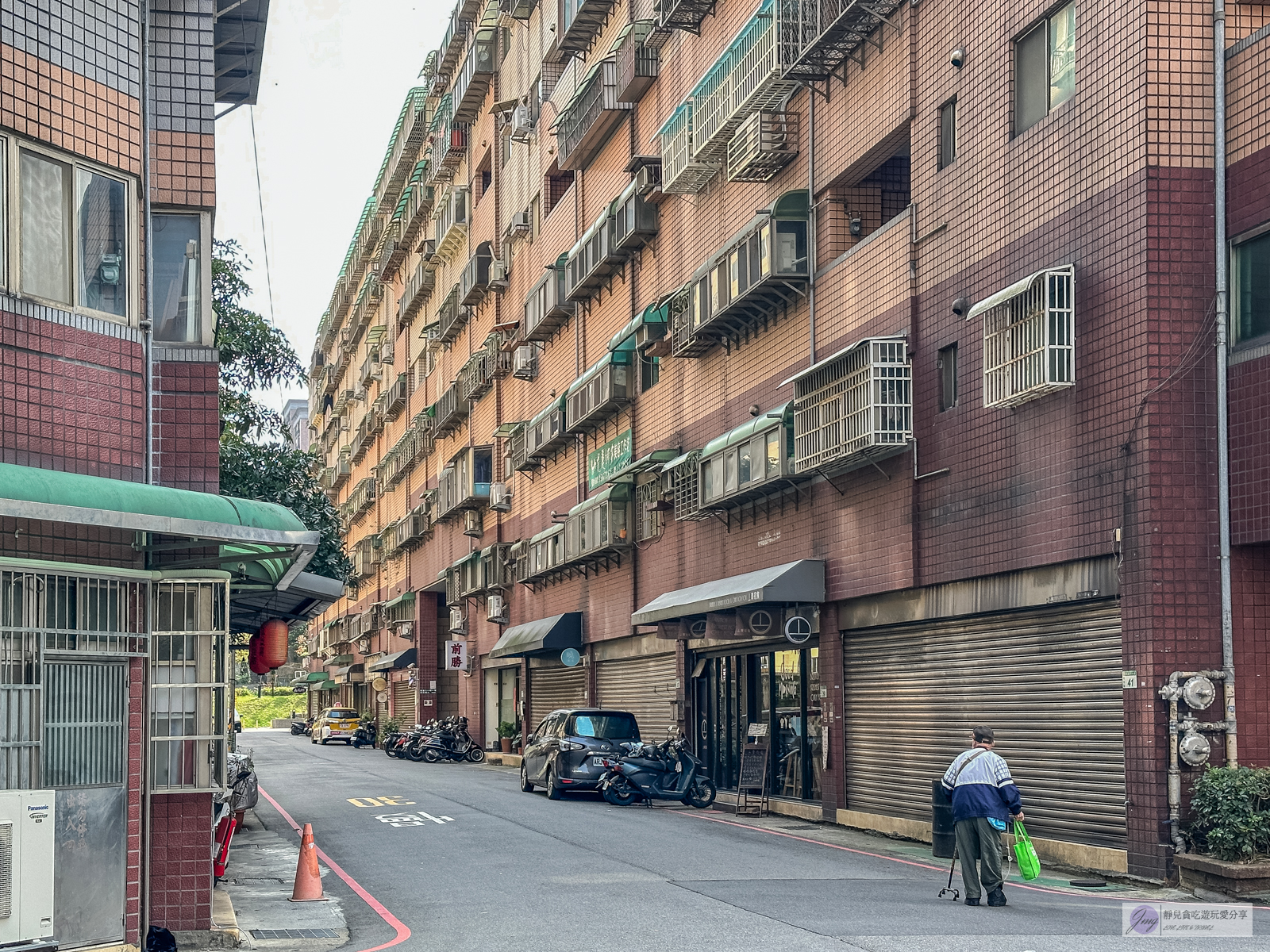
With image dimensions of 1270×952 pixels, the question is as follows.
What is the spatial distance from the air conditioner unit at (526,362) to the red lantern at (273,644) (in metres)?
27.0

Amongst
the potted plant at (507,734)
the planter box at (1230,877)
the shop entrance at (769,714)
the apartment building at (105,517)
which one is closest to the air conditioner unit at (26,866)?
the apartment building at (105,517)

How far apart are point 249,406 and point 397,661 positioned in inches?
1420

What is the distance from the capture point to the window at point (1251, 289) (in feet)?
49.7

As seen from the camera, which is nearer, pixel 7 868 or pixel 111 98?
pixel 7 868

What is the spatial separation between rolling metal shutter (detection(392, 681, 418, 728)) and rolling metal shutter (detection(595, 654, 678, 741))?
2662cm

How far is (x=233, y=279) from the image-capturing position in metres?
26.9

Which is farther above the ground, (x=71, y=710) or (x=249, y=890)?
(x=71, y=710)

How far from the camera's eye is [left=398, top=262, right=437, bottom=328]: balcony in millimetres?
61312

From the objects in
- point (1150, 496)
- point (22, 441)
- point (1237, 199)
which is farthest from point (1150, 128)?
point (22, 441)

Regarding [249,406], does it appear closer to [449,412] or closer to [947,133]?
[947,133]

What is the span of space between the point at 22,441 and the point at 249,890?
6.32 meters

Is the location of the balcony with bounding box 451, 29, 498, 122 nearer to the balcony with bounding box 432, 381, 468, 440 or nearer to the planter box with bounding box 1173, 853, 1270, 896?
the balcony with bounding box 432, 381, 468, 440

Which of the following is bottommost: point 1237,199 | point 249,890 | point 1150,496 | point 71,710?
point 249,890

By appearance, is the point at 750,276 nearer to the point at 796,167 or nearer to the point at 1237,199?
the point at 796,167
